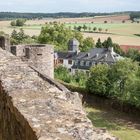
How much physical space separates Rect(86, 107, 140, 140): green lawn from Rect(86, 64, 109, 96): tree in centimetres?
232

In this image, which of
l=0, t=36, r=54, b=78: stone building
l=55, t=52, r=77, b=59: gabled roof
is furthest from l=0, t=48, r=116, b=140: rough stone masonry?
l=55, t=52, r=77, b=59: gabled roof

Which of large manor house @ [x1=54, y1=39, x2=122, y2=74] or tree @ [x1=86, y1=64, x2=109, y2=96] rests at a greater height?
tree @ [x1=86, y1=64, x2=109, y2=96]

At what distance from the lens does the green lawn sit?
102 feet

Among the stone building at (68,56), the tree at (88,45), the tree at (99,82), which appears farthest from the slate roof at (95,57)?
the tree at (99,82)

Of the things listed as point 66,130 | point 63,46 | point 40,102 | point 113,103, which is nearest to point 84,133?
point 66,130

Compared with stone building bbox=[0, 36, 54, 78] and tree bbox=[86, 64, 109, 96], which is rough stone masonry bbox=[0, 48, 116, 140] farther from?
tree bbox=[86, 64, 109, 96]

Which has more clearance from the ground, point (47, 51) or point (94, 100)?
point (47, 51)

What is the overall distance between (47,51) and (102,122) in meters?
14.9

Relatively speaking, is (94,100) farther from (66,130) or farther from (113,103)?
(66,130)

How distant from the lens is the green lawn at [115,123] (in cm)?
3095

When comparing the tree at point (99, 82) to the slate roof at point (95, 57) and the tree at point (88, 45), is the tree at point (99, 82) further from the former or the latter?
the tree at point (88, 45)

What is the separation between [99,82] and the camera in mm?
40656

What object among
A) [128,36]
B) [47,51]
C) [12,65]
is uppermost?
[12,65]

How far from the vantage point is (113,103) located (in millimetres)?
39000
